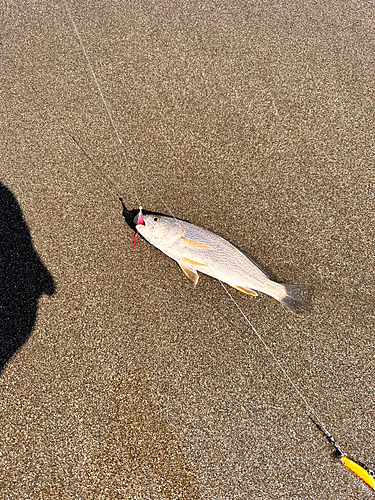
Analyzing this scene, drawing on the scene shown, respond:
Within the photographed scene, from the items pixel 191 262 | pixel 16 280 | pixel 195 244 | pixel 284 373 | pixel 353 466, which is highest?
pixel 195 244

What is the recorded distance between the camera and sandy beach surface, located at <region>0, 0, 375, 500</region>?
216 cm

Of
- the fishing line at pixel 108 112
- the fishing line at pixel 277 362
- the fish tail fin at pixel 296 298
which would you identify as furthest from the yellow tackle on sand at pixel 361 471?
the fishing line at pixel 108 112

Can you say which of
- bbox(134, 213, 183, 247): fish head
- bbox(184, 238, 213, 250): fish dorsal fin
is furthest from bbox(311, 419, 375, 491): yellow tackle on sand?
bbox(134, 213, 183, 247): fish head

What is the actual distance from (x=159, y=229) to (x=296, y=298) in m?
1.14

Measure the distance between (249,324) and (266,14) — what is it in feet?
9.48

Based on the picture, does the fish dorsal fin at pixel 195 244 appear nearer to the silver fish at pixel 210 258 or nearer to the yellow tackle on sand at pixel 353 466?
the silver fish at pixel 210 258

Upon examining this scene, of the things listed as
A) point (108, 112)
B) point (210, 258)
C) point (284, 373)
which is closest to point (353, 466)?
point (284, 373)

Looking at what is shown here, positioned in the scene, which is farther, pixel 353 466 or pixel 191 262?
pixel 191 262

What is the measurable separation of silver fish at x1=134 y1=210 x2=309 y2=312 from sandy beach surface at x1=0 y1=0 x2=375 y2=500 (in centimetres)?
13

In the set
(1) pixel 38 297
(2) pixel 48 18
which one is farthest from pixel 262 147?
(2) pixel 48 18

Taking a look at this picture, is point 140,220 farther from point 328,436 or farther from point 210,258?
point 328,436

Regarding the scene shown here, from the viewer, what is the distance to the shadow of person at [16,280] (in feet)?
7.64

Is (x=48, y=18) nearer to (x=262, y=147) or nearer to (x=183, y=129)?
(x=183, y=129)

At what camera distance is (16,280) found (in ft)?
7.91
